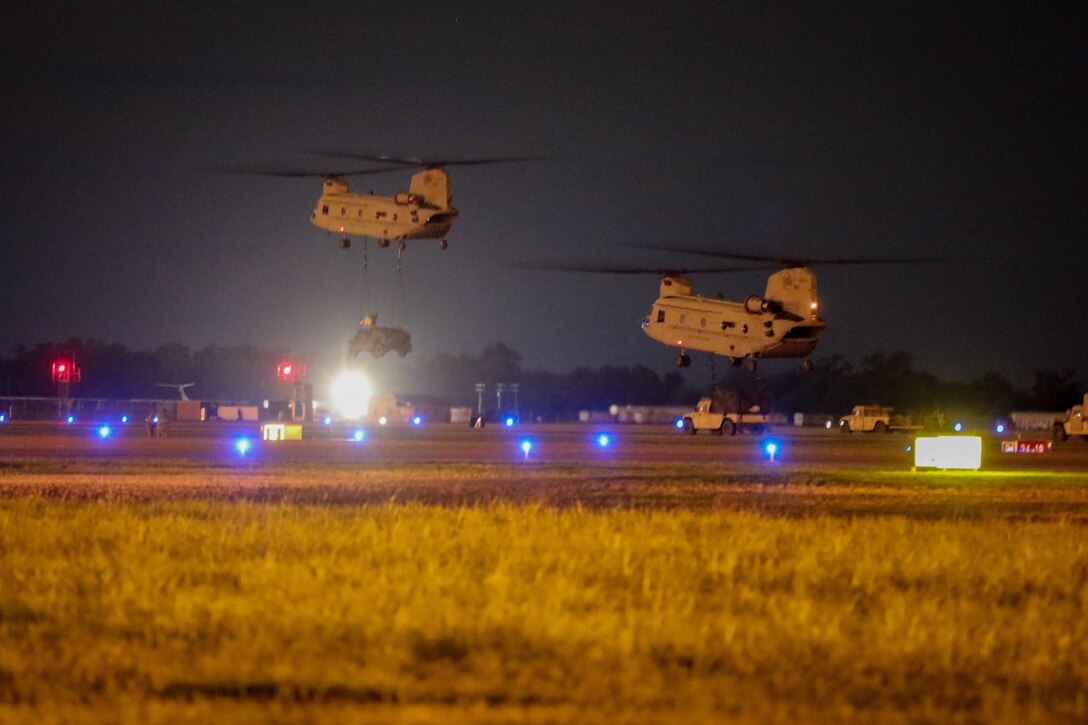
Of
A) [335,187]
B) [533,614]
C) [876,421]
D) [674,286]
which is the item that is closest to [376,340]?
[335,187]

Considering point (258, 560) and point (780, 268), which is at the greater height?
point (780, 268)

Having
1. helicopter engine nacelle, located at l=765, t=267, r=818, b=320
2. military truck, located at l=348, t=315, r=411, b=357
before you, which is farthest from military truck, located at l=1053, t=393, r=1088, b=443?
military truck, located at l=348, t=315, r=411, b=357

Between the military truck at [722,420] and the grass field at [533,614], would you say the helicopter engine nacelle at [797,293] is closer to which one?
the military truck at [722,420]

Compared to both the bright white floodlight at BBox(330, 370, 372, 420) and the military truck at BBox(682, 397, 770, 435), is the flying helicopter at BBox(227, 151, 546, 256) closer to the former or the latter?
the military truck at BBox(682, 397, 770, 435)

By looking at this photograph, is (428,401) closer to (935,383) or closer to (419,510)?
(935,383)

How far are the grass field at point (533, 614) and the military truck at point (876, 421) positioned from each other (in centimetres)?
6570

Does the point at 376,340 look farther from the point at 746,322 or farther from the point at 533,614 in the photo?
the point at 533,614

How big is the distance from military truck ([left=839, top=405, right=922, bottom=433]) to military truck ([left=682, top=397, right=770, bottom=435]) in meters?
9.74

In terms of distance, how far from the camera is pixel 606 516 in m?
23.8

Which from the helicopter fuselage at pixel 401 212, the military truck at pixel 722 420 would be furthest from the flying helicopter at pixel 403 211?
the military truck at pixel 722 420

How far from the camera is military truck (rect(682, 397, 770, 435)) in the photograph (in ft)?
266

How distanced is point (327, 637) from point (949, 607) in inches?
249

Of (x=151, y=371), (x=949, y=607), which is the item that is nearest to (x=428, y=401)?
(x=151, y=371)

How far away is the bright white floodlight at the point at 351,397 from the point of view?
121 meters
